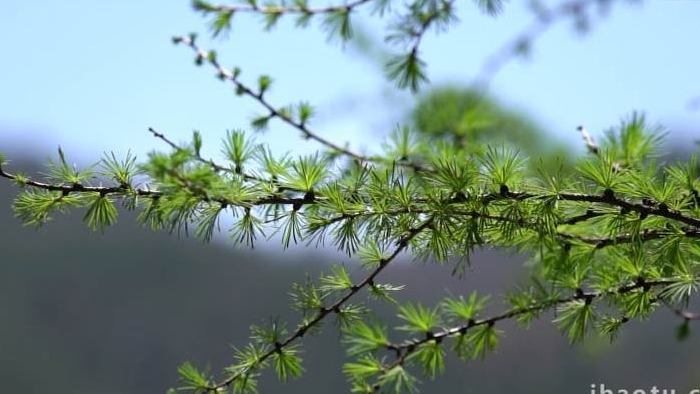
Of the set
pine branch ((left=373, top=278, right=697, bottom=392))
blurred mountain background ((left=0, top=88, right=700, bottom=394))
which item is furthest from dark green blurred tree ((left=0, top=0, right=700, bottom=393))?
blurred mountain background ((left=0, top=88, right=700, bottom=394))

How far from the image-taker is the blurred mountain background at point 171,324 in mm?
14930

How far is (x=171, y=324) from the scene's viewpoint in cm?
1666

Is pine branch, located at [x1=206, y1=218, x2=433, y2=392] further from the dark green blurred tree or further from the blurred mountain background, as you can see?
the blurred mountain background

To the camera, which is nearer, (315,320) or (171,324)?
(315,320)

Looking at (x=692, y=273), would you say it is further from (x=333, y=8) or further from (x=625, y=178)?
(x=333, y=8)

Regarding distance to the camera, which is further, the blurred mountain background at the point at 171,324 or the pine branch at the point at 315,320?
the blurred mountain background at the point at 171,324

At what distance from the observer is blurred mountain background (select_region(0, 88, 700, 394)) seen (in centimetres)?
1493

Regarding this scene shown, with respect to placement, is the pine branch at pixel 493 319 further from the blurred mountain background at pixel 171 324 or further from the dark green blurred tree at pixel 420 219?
the blurred mountain background at pixel 171 324

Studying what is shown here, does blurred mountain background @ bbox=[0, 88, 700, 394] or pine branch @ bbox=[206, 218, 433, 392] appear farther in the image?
blurred mountain background @ bbox=[0, 88, 700, 394]

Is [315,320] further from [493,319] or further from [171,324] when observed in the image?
[171,324]

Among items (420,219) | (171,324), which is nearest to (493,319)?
(420,219)

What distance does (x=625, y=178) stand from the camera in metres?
0.66

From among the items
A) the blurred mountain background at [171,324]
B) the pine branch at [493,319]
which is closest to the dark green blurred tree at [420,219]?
the pine branch at [493,319]

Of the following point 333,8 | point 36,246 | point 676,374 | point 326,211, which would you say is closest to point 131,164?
point 326,211
